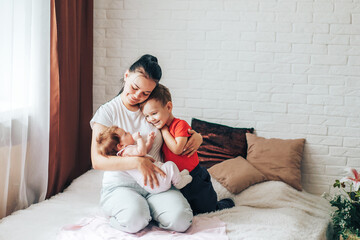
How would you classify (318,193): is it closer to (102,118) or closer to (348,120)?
(348,120)

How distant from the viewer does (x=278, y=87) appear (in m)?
3.17

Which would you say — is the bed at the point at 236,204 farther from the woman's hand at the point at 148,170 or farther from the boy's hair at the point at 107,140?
the boy's hair at the point at 107,140

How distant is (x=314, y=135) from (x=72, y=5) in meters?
2.02

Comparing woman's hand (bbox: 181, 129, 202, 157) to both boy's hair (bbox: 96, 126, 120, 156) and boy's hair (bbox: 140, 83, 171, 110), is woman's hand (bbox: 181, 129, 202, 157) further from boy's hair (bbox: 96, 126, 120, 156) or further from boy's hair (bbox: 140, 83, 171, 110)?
boy's hair (bbox: 96, 126, 120, 156)

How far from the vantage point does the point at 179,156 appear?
220cm

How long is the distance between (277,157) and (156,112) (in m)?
1.28

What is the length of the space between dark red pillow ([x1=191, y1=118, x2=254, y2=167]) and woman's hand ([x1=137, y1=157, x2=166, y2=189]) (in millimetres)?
1082

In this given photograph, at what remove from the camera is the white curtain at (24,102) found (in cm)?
220

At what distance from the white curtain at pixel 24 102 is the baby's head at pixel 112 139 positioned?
1.89 ft

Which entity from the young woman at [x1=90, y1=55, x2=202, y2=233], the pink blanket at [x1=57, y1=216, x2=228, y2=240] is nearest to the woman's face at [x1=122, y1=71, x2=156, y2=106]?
the young woman at [x1=90, y1=55, x2=202, y2=233]

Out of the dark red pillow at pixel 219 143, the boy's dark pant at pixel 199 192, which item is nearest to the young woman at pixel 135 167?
the boy's dark pant at pixel 199 192

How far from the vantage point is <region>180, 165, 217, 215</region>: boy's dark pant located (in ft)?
7.26

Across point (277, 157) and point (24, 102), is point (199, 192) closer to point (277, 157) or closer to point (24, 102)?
point (277, 157)

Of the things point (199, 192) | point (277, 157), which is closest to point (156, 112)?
point (199, 192)
